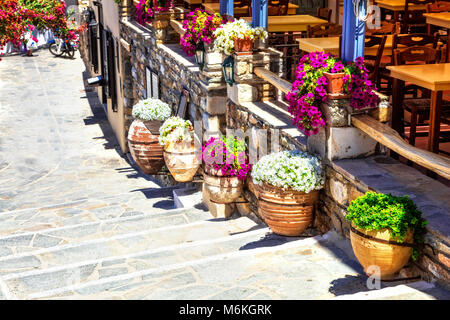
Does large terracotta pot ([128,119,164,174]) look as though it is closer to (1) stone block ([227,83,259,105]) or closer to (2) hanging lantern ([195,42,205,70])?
(2) hanging lantern ([195,42,205,70])

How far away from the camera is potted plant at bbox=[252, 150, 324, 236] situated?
6367 mm

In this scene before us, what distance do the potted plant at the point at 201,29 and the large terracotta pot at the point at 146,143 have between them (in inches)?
70.8

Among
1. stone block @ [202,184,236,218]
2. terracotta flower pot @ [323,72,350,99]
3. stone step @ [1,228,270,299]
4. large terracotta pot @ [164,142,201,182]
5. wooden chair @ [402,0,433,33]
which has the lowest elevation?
stone block @ [202,184,236,218]

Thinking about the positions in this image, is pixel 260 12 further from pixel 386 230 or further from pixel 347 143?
pixel 386 230

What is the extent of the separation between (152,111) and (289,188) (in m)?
5.30

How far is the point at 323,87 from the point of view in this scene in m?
6.23

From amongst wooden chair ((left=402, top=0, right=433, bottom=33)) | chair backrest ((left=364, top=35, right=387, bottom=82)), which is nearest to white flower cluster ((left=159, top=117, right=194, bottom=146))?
chair backrest ((left=364, top=35, right=387, bottom=82))

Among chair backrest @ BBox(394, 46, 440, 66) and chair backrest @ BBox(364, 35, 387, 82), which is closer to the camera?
chair backrest @ BBox(394, 46, 440, 66)

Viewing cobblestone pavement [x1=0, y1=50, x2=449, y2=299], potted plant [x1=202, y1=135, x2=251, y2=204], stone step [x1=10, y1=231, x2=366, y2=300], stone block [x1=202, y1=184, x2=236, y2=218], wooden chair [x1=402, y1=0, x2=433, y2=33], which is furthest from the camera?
wooden chair [x1=402, y1=0, x2=433, y2=33]

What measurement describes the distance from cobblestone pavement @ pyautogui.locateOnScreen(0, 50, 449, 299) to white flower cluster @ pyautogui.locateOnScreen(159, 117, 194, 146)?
101 centimetres

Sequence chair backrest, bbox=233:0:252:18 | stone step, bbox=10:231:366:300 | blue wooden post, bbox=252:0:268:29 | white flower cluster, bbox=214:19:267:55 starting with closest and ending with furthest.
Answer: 1. stone step, bbox=10:231:366:300
2. white flower cluster, bbox=214:19:267:55
3. blue wooden post, bbox=252:0:268:29
4. chair backrest, bbox=233:0:252:18

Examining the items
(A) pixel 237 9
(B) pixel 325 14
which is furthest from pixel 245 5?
(B) pixel 325 14
